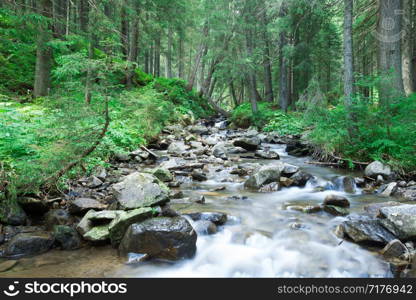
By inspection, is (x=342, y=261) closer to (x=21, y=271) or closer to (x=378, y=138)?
(x=21, y=271)

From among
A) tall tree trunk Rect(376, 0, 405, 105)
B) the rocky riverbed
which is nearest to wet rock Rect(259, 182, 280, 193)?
the rocky riverbed

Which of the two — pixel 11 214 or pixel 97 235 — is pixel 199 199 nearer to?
pixel 97 235

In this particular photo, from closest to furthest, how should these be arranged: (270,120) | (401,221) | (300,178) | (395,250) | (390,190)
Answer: (395,250) < (401,221) < (390,190) < (300,178) < (270,120)

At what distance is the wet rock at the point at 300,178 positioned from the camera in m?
8.00

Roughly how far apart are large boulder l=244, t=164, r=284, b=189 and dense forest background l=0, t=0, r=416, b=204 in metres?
2.69

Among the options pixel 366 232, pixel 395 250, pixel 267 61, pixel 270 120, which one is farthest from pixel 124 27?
pixel 395 250

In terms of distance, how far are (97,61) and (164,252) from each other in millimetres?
3386

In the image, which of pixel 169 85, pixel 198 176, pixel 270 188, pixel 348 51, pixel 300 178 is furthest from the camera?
pixel 169 85

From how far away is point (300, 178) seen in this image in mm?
8031

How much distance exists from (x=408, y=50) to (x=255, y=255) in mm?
13661

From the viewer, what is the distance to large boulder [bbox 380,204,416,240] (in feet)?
14.4

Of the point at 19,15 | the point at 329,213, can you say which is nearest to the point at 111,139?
the point at 19,15

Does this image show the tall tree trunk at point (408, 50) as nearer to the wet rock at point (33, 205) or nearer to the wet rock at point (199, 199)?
the wet rock at point (199, 199)

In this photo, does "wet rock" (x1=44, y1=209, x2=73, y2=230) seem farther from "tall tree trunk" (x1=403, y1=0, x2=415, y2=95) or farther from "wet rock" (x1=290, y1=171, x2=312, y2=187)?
"tall tree trunk" (x1=403, y1=0, x2=415, y2=95)
